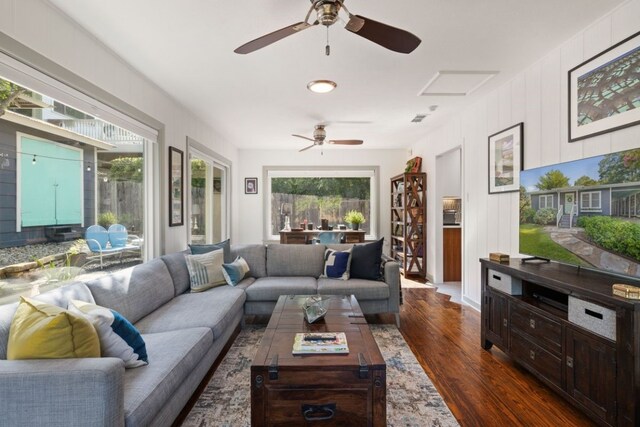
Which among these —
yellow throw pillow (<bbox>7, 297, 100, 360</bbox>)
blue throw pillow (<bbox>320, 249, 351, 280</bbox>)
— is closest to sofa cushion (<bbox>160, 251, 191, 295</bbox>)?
blue throw pillow (<bbox>320, 249, 351, 280</bbox>)

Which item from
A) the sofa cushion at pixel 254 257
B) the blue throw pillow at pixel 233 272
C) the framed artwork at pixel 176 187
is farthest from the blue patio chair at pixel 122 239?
the sofa cushion at pixel 254 257

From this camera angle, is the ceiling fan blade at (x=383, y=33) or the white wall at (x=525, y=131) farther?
the white wall at (x=525, y=131)

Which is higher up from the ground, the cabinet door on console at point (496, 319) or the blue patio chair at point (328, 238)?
the blue patio chair at point (328, 238)

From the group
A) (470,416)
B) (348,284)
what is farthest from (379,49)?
(470,416)

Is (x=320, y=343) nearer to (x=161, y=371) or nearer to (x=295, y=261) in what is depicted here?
(x=161, y=371)

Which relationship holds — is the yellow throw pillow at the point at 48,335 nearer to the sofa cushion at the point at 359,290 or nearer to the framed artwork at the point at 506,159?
the sofa cushion at the point at 359,290

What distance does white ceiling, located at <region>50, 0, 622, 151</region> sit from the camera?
2.24m

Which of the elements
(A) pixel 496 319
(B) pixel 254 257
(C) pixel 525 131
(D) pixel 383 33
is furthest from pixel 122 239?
(C) pixel 525 131

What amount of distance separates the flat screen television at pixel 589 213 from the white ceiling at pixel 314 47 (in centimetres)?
107

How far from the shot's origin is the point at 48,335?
1.41 m

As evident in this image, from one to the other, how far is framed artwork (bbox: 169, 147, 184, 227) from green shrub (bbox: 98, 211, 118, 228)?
0.86 meters

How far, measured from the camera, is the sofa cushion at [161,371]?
146 centimetres

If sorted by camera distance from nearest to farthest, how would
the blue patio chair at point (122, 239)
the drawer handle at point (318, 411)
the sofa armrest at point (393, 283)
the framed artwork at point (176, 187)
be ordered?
the drawer handle at point (318, 411) → the blue patio chair at point (122, 239) → the sofa armrest at point (393, 283) → the framed artwork at point (176, 187)

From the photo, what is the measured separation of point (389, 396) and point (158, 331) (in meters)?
1.66
